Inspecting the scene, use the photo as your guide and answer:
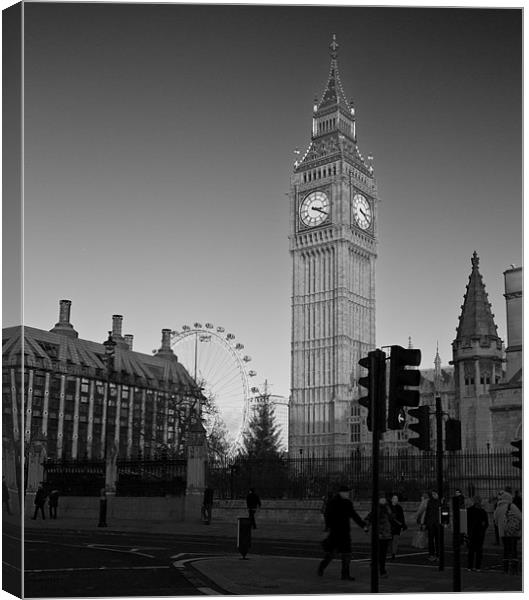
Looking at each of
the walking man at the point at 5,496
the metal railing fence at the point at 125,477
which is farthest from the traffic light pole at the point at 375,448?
the metal railing fence at the point at 125,477

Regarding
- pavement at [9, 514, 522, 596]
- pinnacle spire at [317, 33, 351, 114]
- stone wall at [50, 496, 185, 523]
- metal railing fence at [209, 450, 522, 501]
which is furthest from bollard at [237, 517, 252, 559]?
pinnacle spire at [317, 33, 351, 114]

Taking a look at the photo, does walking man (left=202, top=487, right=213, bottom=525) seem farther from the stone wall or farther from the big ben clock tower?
the big ben clock tower

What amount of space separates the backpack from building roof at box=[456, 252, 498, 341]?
94.1ft

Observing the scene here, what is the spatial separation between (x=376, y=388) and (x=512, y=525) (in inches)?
314

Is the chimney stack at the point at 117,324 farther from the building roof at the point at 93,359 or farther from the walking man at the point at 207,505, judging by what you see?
the walking man at the point at 207,505

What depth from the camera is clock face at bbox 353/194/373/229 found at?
104m

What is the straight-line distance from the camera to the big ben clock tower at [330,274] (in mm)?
102875

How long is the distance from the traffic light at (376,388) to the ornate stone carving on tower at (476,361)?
33.8 m

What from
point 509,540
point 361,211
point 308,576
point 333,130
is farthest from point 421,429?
point 333,130

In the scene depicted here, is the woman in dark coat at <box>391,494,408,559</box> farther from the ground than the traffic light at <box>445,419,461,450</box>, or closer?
closer

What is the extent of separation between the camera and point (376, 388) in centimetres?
1006

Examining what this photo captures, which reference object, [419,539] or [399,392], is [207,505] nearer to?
[419,539]

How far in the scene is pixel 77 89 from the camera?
51.2 feet

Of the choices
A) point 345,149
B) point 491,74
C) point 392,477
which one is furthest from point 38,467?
point 345,149
